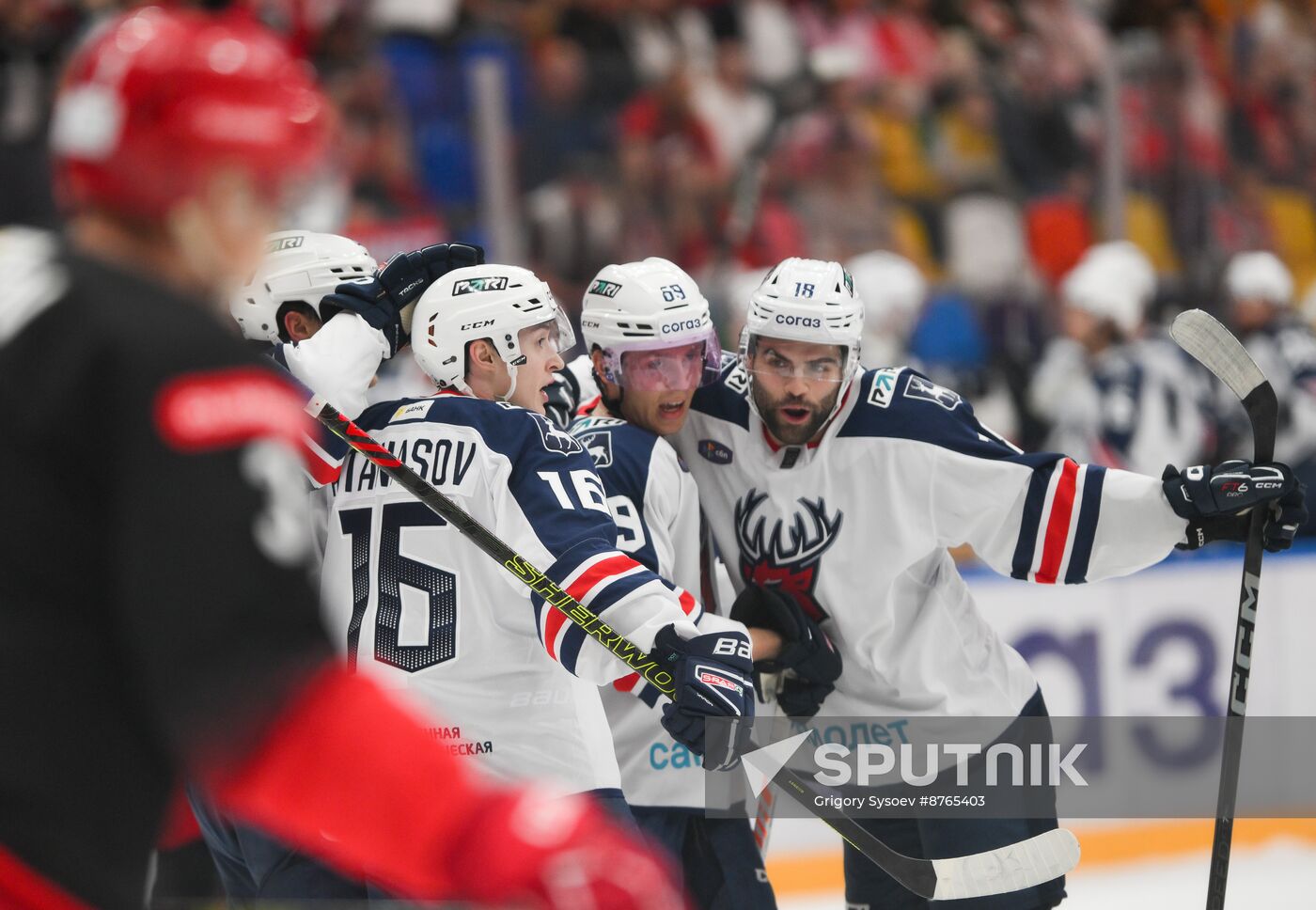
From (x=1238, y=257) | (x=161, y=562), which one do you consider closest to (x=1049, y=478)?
(x=161, y=562)

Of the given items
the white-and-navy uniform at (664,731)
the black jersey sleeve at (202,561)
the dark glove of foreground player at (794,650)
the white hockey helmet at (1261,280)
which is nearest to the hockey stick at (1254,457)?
the dark glove of foreground player at (794,650)

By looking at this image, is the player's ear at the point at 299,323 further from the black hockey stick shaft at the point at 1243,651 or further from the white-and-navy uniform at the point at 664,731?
the black hockey stick shaft at the point at 1243,651

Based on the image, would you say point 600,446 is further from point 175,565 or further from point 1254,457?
point 175,565

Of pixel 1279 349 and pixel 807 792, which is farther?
pixel 1279 349

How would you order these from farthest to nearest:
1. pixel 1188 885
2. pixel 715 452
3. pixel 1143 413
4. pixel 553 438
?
pixel 1143 413 → pixel 1188 885 → pixel 715 452 → pixel 553 438

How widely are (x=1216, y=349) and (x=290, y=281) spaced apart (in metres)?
1.58

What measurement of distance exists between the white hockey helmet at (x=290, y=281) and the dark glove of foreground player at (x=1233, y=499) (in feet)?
4.67

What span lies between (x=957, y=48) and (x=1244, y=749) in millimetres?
3729

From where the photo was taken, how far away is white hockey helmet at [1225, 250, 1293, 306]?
6.38 meters

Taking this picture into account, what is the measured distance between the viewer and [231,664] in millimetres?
989

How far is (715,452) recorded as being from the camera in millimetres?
2869

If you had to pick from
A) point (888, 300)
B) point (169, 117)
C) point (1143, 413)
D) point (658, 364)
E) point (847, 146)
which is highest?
point (169, 117)

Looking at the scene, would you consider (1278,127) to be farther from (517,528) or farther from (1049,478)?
(517,528)

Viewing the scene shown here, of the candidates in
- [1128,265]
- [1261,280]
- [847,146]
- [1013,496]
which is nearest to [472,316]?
[1013,496]
